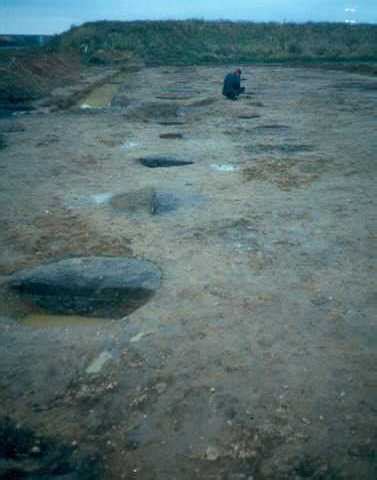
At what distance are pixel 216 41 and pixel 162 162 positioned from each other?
3568 cm

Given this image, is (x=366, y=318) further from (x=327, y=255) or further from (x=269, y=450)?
(x=269, y=450)

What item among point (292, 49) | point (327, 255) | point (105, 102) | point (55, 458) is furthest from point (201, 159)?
point (292, 49)

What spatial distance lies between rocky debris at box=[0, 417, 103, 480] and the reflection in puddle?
1.07 metres

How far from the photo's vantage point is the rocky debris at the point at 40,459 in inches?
91.9

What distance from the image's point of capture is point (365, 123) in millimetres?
10773

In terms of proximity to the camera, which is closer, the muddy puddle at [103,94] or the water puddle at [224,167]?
the water puddle at [224,167]

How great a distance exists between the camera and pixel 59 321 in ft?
12.0

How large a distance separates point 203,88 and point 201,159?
37.3 feet

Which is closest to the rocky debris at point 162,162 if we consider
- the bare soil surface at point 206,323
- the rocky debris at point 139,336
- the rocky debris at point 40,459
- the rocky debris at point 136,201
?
the bare soil surface at point 206,323

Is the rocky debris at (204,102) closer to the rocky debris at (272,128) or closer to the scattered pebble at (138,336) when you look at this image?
the rocky debris at (272,128)

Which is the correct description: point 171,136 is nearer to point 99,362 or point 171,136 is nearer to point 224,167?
point 224,167

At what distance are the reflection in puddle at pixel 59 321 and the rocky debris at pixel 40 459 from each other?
1.07 m

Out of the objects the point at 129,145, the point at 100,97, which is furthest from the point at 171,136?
the point at 100,97

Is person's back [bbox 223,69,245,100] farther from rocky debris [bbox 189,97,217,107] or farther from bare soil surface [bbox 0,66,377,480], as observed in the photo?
bare soil surface [bbox 0,66,377,480]
